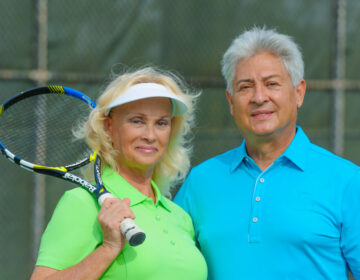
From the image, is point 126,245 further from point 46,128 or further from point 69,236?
point 46,128

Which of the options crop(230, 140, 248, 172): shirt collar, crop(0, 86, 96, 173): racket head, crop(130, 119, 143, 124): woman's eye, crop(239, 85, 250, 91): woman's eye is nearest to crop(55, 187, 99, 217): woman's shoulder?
crop(130, 119, 143, 124): woman's eye

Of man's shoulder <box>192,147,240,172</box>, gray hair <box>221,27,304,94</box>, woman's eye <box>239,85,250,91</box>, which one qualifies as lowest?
man's shoulder <box>192,147,240,172</box>

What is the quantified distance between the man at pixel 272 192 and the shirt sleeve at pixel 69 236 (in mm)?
592

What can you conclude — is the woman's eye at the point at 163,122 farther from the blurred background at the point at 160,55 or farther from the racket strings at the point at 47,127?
the blurred background at the point at 160,55

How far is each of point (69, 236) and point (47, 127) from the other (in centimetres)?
200

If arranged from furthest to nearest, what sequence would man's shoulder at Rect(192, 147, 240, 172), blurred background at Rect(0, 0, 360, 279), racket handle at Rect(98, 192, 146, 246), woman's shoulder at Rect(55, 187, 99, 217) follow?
blurred background at Rect(0, 0, 360, 279), man's shoulder at Rect(192, 147, 240, 172), woman's shoulder at Rect(55, 187, 99, 217), racket handle at Rect(98, 192, 146, 246)

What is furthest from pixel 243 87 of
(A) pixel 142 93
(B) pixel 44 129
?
(B) pixel 44 129

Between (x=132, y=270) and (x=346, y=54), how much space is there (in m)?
3.62

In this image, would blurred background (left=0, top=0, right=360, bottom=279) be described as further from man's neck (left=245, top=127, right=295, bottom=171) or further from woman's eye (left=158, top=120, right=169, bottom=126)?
man's neck (left=245, top=127, right=295, bottom=171)

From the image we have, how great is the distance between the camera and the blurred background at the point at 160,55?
3.98 metres

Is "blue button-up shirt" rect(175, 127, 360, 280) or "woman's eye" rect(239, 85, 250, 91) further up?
"woman's eye" rect(239, 85, 250, 91)

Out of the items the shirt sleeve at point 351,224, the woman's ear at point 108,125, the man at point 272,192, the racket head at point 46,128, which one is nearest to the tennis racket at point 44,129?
the racket head at point 46,128

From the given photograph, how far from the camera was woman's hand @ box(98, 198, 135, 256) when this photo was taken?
6.79ft

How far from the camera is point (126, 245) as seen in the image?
2.18 meters
